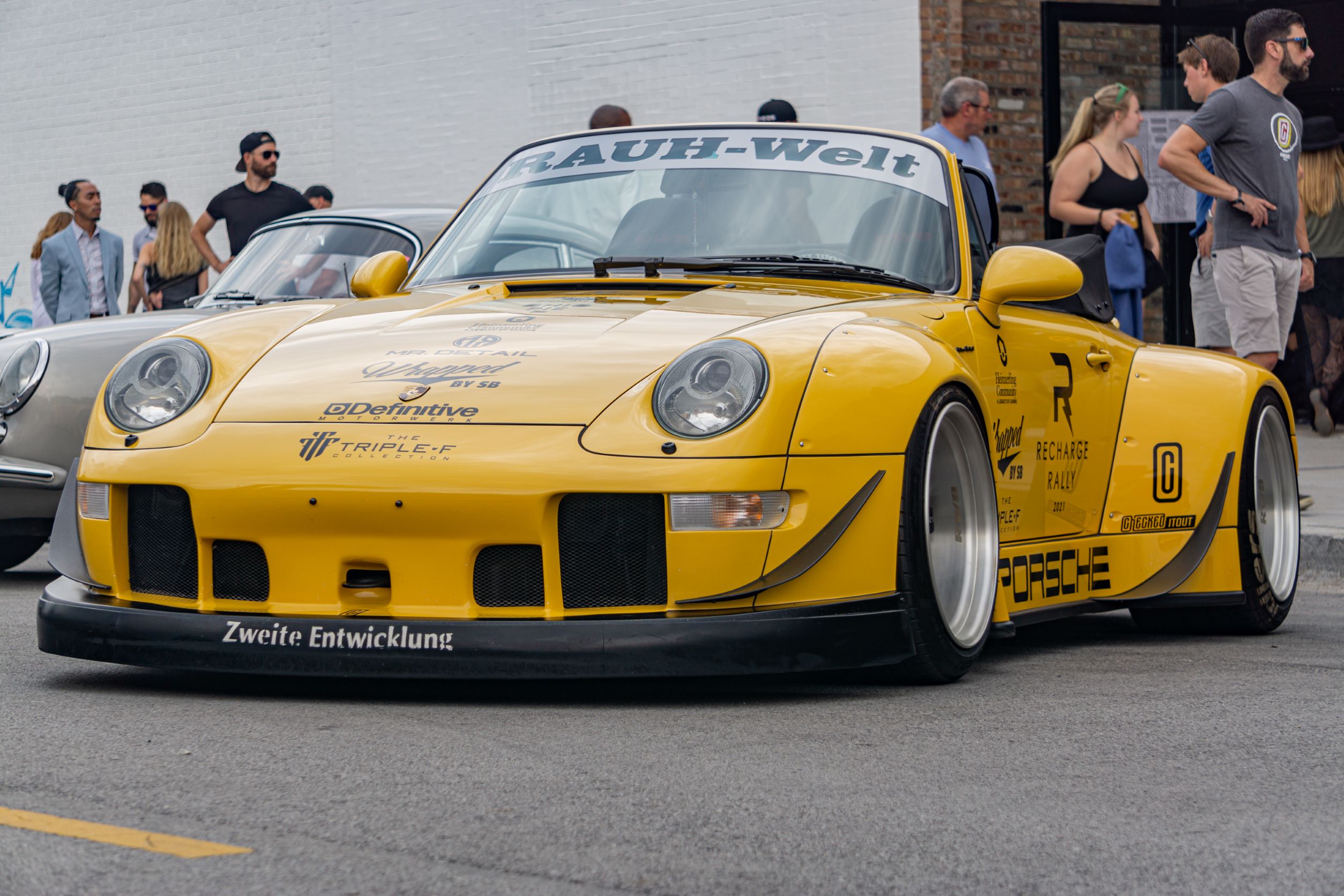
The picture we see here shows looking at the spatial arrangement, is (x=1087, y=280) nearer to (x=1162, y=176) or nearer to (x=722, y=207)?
(x=722, y=207)

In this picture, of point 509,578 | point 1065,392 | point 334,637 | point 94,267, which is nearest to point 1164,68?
point 94,267

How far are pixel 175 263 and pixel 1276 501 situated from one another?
21.7 feet

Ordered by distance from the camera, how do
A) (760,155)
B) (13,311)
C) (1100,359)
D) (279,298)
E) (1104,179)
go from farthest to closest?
(13,311) → (1104,179) → (279,298) → (1100,359) → (760,155)

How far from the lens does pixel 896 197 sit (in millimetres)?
5023

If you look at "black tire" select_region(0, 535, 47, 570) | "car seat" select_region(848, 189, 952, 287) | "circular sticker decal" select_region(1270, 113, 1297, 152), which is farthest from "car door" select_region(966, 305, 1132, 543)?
"black tire" select_region(0, 535, 47, 570)

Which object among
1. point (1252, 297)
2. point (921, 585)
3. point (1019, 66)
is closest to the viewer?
point (921, 585)

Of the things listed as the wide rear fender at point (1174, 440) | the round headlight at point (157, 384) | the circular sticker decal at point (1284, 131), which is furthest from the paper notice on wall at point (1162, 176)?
the round headlight at point (157, 384)

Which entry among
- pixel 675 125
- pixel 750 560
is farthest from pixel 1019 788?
pixel 675 125

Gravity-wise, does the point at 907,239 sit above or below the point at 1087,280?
above

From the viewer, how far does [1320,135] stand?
41.5ft

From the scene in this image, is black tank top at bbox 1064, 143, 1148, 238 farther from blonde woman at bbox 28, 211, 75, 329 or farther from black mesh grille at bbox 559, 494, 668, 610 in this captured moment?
blonde woman at bbox 28, 211, 75, 329

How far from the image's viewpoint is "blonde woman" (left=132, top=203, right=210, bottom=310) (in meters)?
10.4

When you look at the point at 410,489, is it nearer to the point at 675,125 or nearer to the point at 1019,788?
the point at 1019,788

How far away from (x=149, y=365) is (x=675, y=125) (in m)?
1.78
